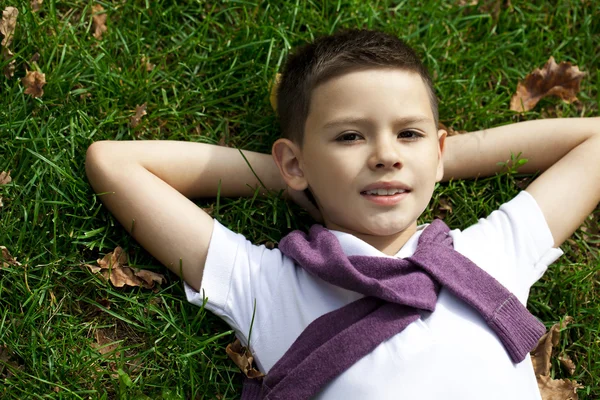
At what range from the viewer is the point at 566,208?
3.30m

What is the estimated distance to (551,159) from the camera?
11.6ft

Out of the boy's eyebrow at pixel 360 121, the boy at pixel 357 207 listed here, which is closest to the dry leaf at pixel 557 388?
the boy at pixel 357 207

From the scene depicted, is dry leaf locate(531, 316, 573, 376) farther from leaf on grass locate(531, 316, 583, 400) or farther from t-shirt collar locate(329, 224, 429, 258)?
t-shirt collar locate(329, 224, 429, 258)

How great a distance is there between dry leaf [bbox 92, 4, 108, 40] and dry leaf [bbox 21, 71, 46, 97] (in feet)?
1.44

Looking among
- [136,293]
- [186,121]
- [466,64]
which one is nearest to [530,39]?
[466,64]

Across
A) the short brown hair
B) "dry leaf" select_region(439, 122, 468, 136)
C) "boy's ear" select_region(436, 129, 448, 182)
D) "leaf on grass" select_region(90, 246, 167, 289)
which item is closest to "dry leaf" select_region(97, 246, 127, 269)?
"leaf on grass" select_region(90, 246, 167, 289)

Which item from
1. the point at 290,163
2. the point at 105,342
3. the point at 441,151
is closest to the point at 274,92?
the point at 290,163

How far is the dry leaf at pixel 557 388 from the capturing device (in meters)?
3.35

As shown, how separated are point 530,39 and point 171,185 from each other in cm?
239

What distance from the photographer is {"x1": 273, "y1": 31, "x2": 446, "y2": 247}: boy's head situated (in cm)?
297

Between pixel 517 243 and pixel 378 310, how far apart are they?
794mm

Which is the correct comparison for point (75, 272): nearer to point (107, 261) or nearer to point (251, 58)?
point (107, 261)

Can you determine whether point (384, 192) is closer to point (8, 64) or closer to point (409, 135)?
point (409, 135)

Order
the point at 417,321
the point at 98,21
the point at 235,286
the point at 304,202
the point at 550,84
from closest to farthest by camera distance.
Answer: the point at 417,321
the point at 235,286
the point at 304,202
the point at 98,21
the point at 550,84
